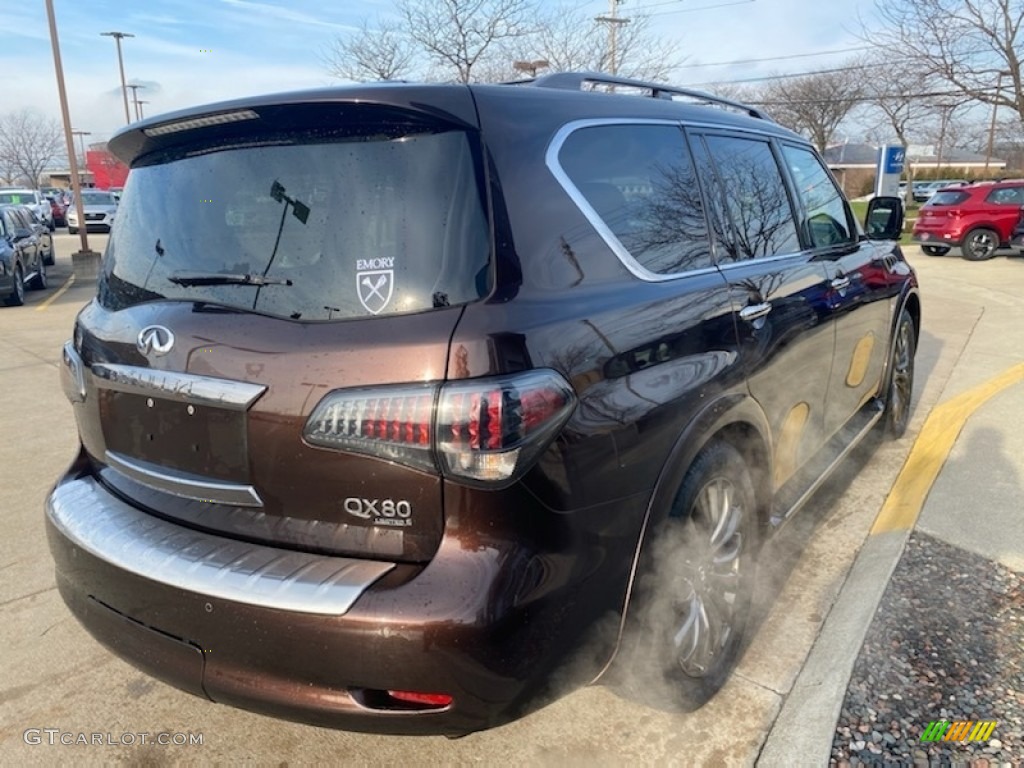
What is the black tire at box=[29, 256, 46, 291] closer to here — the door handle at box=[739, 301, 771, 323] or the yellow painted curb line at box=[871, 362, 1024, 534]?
the yellow painted curb line at box=[871, 362, 1024, 534]

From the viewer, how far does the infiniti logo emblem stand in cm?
193

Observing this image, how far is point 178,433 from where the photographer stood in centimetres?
195

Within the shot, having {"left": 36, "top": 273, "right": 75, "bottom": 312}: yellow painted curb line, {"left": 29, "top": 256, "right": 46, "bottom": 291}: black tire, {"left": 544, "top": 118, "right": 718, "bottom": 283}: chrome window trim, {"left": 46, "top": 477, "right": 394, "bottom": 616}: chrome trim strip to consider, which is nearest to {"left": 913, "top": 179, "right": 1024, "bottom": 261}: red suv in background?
{"left": 544, "top": 118, "right": 718, "bottom": 283}: chrome window trim

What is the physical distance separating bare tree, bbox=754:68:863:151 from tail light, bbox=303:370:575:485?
4633cm

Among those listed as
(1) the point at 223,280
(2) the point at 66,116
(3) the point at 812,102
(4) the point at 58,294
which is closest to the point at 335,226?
(1) the point at 223,280

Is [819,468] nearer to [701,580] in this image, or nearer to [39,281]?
[701,580]

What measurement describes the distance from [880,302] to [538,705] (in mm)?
3364

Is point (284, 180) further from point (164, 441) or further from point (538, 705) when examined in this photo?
point (538, 705)

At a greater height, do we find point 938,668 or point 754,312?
point 754,312

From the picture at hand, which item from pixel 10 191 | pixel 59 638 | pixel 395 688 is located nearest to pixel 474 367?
pixel 395 688

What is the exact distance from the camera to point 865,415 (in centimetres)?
431

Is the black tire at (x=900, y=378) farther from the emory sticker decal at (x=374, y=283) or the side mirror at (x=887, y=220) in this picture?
the emory sticker decal at (x=374, y=283)

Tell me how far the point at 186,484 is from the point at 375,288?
75 centimetres

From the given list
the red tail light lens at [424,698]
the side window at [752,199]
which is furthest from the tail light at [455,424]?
the side window at [752,199]
